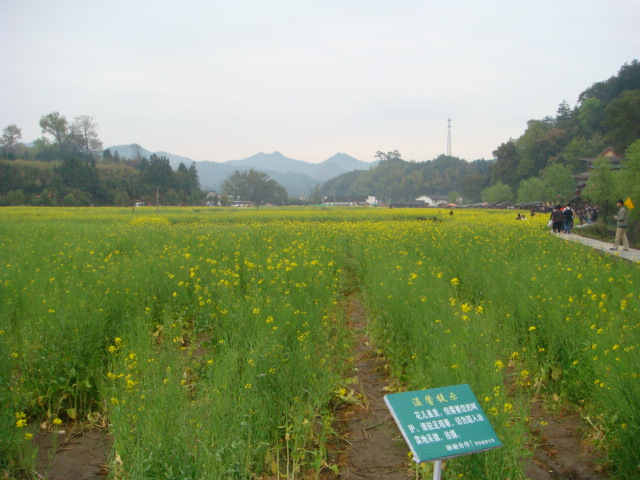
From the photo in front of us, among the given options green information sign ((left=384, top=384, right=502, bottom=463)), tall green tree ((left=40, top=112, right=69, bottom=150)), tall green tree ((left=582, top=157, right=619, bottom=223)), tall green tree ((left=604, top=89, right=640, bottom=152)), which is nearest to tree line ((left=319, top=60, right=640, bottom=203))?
tall green tree ((left=604, top=89, right=640, bottom=152))

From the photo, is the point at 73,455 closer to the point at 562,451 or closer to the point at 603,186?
the point at 562,451

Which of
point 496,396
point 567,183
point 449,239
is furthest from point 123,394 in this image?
point 567,183

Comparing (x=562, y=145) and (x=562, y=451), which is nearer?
(x=562, y=451)

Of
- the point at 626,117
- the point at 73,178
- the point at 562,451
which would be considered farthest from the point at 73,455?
the point at 73,178

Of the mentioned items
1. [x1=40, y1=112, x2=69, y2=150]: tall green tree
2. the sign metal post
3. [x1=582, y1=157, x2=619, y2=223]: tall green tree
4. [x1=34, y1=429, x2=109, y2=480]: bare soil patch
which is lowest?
[x1=34, y1=429, x2=109, y2=480]: bare soil patch

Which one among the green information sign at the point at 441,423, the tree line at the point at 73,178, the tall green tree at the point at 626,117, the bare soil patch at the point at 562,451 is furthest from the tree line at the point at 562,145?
the tree line at the point at 73,178

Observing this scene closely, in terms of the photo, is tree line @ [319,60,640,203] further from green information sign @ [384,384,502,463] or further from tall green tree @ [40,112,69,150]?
tall green tree @ [40,112,69,150]

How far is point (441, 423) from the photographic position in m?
2.82

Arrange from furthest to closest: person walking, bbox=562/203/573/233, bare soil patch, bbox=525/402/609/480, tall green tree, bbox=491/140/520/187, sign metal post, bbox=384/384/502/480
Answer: tall green tree, bbox=491/140/520/187 → person walking, bbox=562/203/573/233 → bare soil patch, bbox=525/402/609/480 → sign metal post, bbox=384/384/502/480

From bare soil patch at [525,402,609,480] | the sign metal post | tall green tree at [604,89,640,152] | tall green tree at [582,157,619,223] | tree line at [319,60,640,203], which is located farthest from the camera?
tree line at [319,60,640,203]

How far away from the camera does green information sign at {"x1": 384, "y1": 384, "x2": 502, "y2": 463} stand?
266cm

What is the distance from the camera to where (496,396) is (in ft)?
12.1

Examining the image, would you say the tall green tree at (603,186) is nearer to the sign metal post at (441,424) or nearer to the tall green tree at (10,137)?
the sign metal post at (441,424)

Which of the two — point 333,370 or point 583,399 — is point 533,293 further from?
point 333,370
